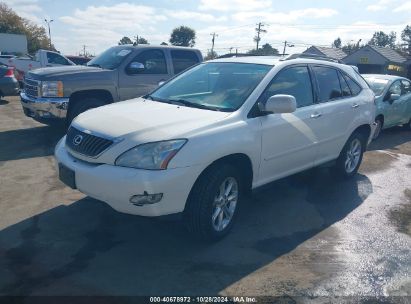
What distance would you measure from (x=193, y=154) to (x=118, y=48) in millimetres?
5845

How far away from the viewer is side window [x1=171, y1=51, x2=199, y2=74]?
8.59 meters

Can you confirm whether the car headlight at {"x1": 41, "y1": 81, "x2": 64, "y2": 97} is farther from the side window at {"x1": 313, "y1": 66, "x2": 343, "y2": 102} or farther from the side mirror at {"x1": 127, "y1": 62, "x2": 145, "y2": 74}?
the side window at {"x1": 313, "y1": 66, "x2": 343, "y2": 102}

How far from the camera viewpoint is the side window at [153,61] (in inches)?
320

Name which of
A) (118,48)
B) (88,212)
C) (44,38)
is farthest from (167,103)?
(44,38)

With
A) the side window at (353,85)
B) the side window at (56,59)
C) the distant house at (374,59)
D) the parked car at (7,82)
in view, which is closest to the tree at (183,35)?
the distant house at (374,59)

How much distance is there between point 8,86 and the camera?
11797mm

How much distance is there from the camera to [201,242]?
12.4 feet

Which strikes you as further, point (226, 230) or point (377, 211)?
point (377, 211)

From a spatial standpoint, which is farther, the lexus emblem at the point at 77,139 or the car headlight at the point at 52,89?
the car headlight at the point at 52,89

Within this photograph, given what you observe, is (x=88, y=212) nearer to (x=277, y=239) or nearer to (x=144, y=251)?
(x=144, y=251)

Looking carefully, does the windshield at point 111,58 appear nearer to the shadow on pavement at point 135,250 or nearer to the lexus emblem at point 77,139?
the shadow on pavement at point 135,250

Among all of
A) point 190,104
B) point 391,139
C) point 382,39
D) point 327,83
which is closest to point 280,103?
point 190,104

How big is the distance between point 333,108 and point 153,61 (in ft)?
14.7

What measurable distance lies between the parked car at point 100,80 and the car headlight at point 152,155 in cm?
360
